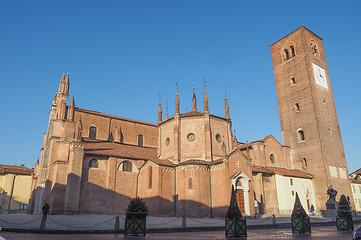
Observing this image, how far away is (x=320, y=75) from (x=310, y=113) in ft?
23.7

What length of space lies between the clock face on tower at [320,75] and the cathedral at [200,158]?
18 cm

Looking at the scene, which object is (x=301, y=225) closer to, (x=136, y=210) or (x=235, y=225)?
(x=235, y=225)

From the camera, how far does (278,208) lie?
32750 mm

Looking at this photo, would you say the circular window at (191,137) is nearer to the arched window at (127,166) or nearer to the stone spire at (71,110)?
the arched window at (127,166)

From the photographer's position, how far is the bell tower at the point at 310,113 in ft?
123

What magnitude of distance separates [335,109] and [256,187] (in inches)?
811

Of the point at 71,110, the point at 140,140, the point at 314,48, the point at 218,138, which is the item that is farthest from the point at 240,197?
the point at 314,48

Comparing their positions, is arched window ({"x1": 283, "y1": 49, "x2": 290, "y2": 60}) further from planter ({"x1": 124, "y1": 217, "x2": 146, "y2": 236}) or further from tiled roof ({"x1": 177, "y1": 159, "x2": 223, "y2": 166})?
planter ({"x1": 124, "y1": 217, "x2": 146, "y2": 236})

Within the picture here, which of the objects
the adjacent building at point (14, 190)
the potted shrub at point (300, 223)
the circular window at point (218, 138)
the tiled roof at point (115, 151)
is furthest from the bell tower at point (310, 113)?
the adjacent building at point (14, 190)

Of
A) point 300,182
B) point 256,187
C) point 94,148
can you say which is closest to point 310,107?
point 300,182

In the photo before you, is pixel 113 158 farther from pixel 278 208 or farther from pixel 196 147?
pixel 278 208

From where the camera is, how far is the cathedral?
92.4ft

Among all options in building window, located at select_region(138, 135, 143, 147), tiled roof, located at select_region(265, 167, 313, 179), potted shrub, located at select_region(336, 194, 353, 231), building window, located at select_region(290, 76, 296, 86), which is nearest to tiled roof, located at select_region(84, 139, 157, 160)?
building window, located at select_region(138, 135, 143, 147)

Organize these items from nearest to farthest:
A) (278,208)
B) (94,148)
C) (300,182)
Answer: (94,148), (278,208), (300,182)
